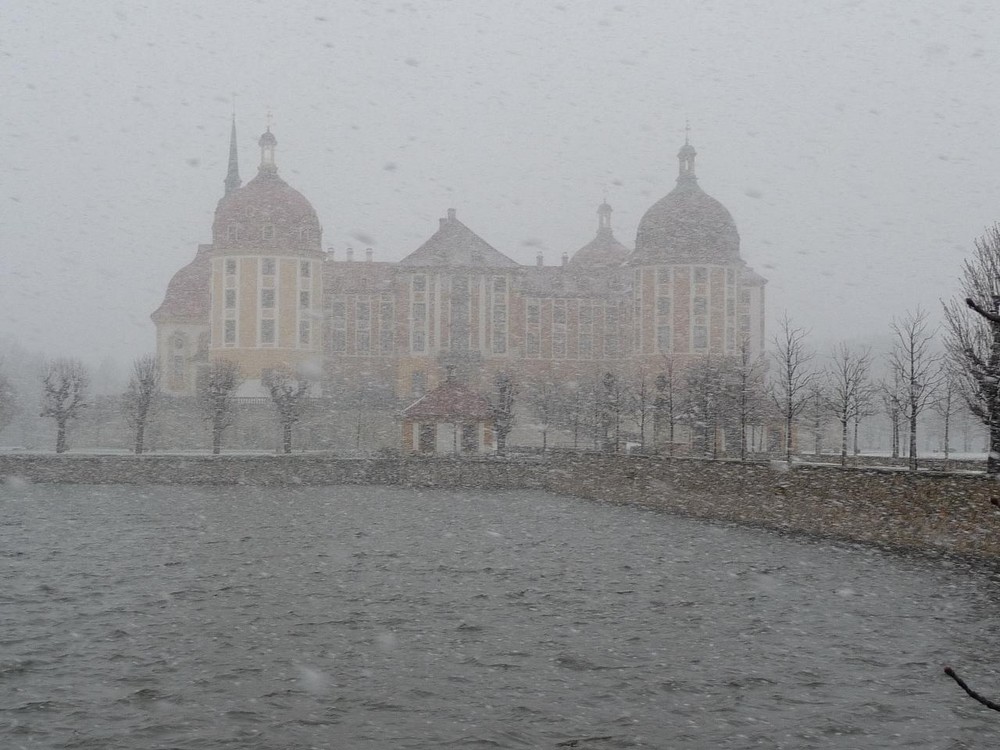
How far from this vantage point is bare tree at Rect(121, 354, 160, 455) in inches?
2002

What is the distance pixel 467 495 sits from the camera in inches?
1649

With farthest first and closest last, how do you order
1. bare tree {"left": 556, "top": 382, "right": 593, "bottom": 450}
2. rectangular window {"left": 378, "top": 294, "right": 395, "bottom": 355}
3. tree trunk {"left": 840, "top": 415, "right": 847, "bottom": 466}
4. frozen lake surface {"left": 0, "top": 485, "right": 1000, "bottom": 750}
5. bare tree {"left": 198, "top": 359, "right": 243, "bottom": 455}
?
rectangular window {"left": 378, "top": 294, "right": 395, "bottom": 355}, bare tree {"left": 556, "top": 382, "right": 593, "bottom": 450}, bare tree {"left": 198, "top": 359, "right": 243, "bottom": 455}, tree trunk {"left": 840, "top": 415, "right": 847, "bottom": 466}, frozen lake surface {"left": 0, "top": 485, "right": 1000, "bottom": 750}

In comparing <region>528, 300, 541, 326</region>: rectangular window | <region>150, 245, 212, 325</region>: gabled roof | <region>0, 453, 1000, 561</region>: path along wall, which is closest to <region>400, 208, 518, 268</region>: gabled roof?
<region>528, 300, 541, 326</region>: rectangular window

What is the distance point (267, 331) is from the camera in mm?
62094

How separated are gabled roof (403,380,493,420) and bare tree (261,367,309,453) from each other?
5.80 m

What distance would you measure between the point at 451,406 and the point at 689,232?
70.6 feet

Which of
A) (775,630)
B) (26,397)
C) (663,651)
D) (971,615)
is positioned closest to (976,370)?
(971,615)

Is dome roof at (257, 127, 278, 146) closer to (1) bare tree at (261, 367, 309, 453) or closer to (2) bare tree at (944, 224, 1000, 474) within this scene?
(1) bare tree at (261, 367, 309, 453)

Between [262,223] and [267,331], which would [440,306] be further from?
[262,223]

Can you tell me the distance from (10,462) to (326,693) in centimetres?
3601

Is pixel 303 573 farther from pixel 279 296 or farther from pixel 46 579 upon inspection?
pixel 279 296

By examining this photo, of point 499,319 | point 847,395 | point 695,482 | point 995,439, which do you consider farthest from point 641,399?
point 995,439

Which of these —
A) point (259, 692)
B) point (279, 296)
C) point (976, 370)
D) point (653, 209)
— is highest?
point (653, 209)

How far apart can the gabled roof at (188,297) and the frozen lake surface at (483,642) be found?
140ft
